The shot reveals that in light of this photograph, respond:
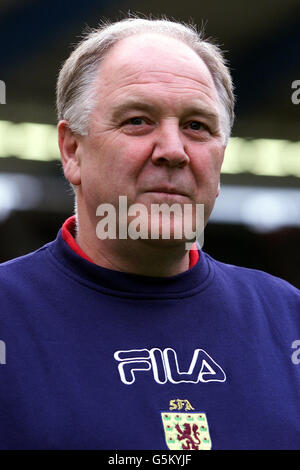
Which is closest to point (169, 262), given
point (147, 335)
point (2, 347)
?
point (147, 335)

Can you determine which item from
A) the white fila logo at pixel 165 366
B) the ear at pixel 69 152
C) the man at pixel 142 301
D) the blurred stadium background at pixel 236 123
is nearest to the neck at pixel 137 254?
the man at pixel 142 301

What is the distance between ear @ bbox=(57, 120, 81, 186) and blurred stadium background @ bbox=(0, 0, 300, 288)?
4.39 metres

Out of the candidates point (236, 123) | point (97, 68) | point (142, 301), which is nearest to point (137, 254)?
point (142, 301)

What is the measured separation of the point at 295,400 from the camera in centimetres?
214

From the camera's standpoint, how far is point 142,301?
217cm

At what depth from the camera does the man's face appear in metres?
2.11

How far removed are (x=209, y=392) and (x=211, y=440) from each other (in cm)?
13

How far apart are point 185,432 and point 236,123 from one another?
6.51 meters

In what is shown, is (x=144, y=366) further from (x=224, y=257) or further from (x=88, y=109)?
(x=224, y=257)

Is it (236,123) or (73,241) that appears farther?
(236,123)

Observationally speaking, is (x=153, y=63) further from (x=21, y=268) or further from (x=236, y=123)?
(x=236, y=123)

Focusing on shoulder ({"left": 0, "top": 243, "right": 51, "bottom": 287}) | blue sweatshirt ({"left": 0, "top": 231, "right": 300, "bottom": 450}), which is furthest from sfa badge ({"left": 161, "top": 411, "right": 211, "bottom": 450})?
shoulder ({"left": 0, "top": 243, "right": 51, "bottom": 287})

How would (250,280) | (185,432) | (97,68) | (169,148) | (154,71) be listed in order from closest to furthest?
(185,432) < (169,148) < (154,71) < (97,68) < (250,280)

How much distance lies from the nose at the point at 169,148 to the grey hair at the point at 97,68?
0.82 ft
